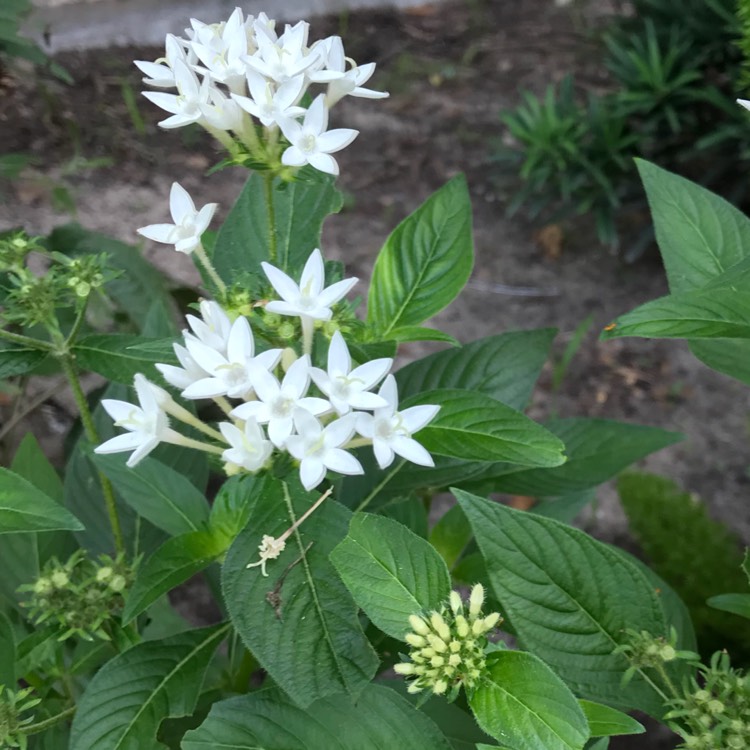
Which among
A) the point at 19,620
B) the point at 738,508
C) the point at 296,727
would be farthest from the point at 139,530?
the point at 738,508

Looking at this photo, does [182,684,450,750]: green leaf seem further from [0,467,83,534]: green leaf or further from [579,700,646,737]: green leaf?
[0,467,83,534]: green leaf

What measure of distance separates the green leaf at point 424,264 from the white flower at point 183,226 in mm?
276

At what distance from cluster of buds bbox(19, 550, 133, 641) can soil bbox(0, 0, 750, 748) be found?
107cm

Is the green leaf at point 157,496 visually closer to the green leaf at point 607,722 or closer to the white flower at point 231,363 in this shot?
the white flower at point 231,363

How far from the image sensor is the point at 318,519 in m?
0.77

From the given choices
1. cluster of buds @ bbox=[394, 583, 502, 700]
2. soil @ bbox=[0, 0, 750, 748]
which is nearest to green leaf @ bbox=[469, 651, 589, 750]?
cluster of buds @ bbox=[394, 583, 502, 700]

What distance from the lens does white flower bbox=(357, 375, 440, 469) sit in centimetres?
68

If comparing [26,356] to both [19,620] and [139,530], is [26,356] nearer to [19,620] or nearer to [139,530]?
[139,530]

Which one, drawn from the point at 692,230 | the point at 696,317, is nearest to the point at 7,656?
the point at 696,317

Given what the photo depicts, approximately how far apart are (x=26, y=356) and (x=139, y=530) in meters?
0.34

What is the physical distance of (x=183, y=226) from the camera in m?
0.79

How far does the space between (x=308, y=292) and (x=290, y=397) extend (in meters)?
0.11

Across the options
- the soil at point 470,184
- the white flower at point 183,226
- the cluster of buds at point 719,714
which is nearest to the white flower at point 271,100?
the white flower at point 183,226

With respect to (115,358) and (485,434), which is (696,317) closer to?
(485,434)
